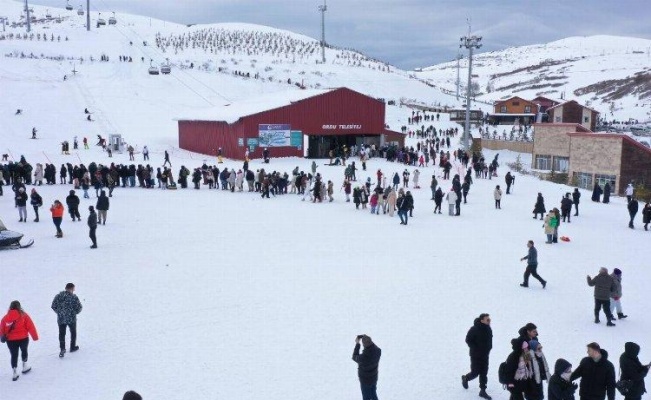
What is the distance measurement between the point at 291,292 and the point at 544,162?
34.7 m

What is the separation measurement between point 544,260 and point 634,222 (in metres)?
7.82

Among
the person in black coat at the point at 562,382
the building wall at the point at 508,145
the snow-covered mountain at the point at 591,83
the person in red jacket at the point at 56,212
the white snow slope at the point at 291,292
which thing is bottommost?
the white snow slope at the point at 291,292

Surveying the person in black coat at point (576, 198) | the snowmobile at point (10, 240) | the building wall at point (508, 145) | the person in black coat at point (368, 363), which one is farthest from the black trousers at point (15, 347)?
the building wall at point (508, 145)

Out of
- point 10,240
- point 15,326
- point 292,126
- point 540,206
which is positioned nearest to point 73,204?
point 10,240

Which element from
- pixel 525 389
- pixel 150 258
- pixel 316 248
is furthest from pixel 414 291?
pixel 150 258

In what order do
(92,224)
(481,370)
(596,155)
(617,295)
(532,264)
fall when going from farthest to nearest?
(596,155) < (92,224) < (532,264) < (617,295) < (481,370)

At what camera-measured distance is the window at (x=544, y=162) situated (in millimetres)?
40875

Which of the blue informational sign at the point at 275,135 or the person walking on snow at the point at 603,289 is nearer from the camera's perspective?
the person walking on snow at the point at 603,289

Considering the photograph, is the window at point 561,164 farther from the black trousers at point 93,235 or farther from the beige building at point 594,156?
the black trousers at point 93,235

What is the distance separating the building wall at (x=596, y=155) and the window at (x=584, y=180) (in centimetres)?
23

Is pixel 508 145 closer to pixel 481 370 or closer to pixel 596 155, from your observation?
pixel 596 155

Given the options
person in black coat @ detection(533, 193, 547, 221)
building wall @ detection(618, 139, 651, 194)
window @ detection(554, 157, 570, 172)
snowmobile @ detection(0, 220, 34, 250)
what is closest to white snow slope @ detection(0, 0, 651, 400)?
snowmobile @ detection(0, 220, 34, 250)

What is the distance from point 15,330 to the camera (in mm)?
7707

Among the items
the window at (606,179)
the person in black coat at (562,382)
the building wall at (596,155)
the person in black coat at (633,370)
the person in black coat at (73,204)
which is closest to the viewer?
the person in black coat at (562,382)
